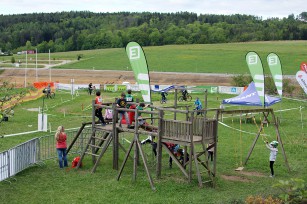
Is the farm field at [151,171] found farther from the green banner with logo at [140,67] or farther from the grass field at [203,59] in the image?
the grass field at [203,59]

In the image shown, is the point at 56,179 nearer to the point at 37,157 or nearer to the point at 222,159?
the point at 37,157

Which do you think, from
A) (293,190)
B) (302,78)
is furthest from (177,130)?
(302,78)

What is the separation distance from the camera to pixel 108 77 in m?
77.3

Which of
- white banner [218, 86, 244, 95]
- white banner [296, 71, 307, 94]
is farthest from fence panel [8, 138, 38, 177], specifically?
white banner [218, 86, 244, 95]

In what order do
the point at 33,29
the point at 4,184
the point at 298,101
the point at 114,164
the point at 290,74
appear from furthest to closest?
the point at 33,29, the point at 290,74, the point at 298,101, the point at 114,164, the point at 4,184

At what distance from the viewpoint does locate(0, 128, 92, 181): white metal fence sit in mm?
15594

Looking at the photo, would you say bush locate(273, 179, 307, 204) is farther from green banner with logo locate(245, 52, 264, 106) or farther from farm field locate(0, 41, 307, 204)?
green banner with logo locate(245, 52, 264, 106)

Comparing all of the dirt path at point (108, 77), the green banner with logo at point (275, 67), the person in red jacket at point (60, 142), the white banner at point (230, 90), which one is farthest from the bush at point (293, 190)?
the dirt path at point (108, 77)

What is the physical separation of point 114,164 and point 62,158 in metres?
1.85

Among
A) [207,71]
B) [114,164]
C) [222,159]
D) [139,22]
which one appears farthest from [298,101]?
[139,22]

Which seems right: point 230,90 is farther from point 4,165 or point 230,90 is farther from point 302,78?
point 4,165

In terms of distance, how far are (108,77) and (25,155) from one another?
2378 inches

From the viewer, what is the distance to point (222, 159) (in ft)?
65.0

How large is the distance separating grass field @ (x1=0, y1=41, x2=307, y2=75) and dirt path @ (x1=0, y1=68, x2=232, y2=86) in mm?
7169
